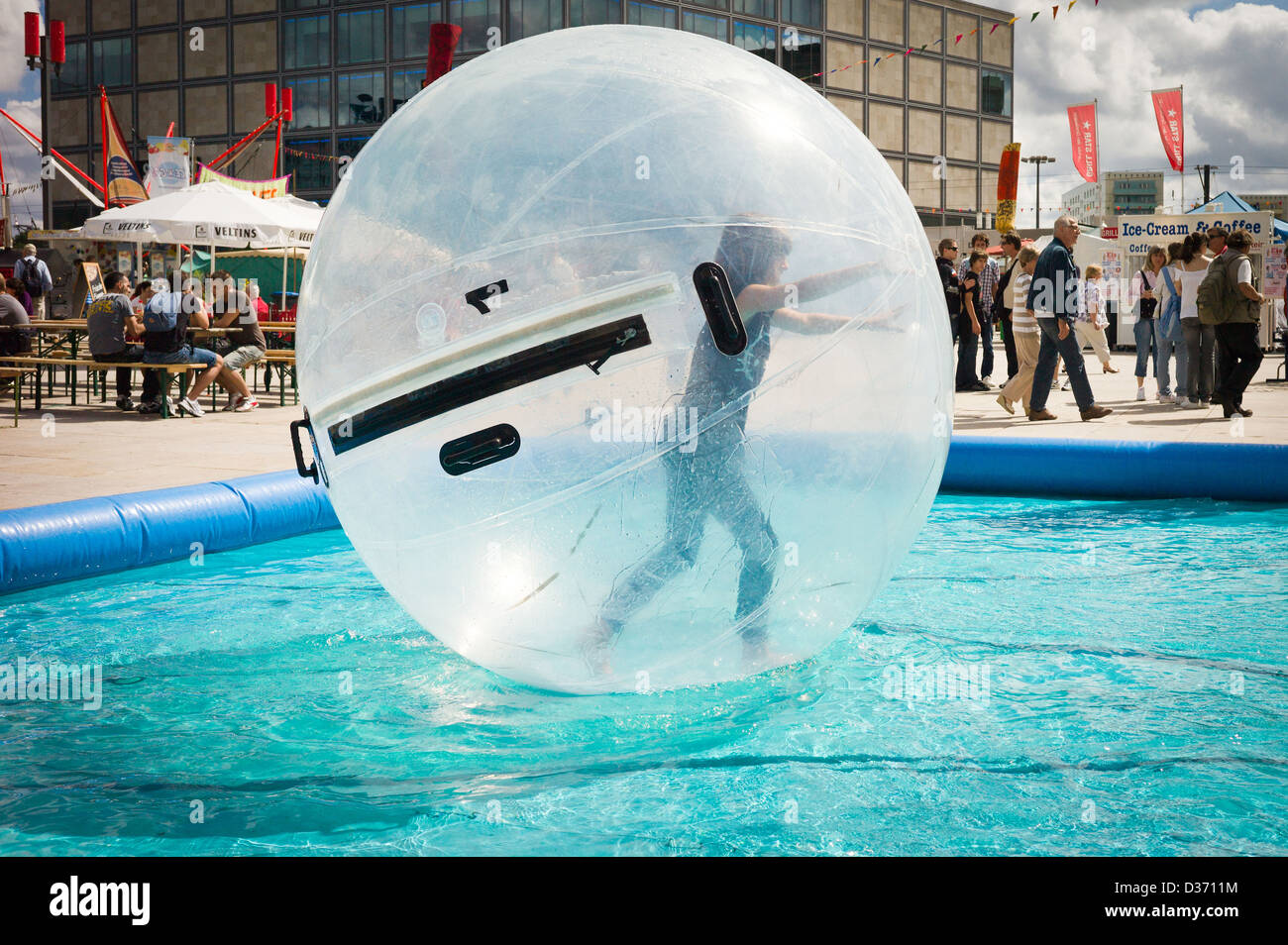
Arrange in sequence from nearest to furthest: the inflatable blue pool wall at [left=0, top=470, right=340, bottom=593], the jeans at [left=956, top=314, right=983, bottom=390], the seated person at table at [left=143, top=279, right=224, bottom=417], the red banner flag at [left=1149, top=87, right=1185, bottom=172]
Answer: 1. the inflatable blue pool wall at [left=0, top=470, right=340, bottom=593]
2. the seated person at table at [left=143, top=279, right=224, bottom=417]
3. the jeans at [left=956, top=314, right=983, bottom=390]
4. the red banner flag at [left=1149, top=87, right=1185, bottom=172]

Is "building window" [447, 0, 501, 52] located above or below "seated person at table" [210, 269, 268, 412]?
above

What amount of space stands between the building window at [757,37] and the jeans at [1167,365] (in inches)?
1504

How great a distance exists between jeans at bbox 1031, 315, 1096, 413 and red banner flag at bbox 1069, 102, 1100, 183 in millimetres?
24383

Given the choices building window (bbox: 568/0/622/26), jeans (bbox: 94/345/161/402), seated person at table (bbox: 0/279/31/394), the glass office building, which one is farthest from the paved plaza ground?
the glass office building

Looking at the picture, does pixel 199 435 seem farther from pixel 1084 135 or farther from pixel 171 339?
pixel 1084 135

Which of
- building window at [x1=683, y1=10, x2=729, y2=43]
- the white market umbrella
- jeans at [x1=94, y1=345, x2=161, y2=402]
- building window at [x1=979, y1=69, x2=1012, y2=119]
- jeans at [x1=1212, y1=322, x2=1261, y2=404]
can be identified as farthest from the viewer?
building window at [x1=979, y1=69, x2=1012, y2=119]

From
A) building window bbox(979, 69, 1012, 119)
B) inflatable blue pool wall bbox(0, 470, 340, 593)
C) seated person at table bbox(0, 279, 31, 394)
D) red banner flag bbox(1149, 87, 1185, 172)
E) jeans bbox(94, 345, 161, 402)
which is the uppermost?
building window bbox(979, 69, 1012, 119)

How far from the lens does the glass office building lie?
46.0 metres

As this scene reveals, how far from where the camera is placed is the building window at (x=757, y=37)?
48000 millimetres

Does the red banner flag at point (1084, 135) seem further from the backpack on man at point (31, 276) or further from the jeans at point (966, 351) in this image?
the backpack on man at point (31, 276)

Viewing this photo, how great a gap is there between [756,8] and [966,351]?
38.7 m

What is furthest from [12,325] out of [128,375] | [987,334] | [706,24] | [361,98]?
[706,24]

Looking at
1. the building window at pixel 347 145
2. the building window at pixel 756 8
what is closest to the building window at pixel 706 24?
the building window at pixel 756 8

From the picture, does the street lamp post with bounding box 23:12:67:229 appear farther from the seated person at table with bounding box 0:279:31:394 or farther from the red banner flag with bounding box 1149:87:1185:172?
the red banner flag with bounding box 1149:87:1185:172
